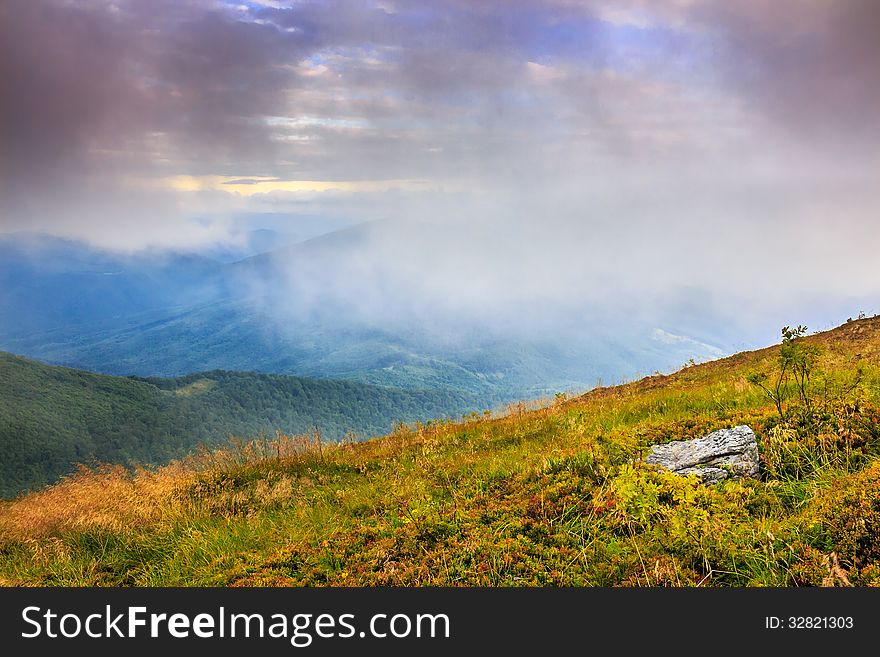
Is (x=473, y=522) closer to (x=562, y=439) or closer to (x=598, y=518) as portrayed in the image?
(x=598, y=518)

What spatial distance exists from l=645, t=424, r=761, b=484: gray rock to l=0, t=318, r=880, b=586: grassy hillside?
8.4 inches

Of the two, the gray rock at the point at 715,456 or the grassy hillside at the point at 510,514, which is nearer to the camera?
the grassy hillside at the point at 510,514

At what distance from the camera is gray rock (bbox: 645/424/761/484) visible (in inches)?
233

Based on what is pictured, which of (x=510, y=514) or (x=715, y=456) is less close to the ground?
(x=715, y=456)

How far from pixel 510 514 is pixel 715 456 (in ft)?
8.78

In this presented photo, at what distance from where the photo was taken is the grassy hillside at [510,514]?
4395 millimetres

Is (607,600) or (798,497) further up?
(798,497)

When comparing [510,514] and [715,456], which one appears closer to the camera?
[510,514]

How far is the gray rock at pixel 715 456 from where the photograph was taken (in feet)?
19.4

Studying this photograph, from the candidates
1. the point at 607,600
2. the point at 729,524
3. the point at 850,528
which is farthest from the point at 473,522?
the point at 850,528

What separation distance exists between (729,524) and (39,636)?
6032mm

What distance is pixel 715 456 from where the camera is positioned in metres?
6.25

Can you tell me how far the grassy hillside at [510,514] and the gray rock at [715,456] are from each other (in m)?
0.21

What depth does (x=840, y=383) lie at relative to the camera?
9.23m
